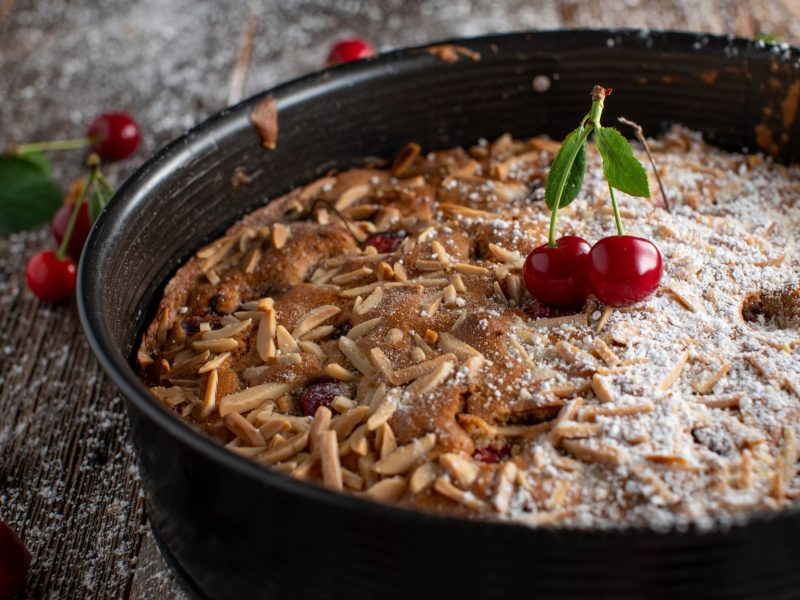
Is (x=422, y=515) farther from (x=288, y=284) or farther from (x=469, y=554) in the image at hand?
(x=288, y=284)

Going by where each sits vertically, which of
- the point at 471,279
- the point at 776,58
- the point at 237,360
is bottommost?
the point at 237,360

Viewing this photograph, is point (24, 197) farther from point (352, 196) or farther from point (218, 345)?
point (218, 345)

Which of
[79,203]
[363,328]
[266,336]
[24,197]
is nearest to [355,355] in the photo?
[363,328]

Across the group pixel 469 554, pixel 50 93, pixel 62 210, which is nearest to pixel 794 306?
pixel 469 554

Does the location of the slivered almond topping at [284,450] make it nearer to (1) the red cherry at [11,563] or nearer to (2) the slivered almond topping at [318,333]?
(2) the slivered almond topping at [318,333]

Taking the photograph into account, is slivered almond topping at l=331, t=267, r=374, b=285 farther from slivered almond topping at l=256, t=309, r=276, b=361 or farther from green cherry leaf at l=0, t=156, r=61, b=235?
green cherry leaf at l=0, t=156, r=61, b=235

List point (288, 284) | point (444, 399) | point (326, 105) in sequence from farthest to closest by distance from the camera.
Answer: point (326, 105), point (288, 284), point (444, 399)
